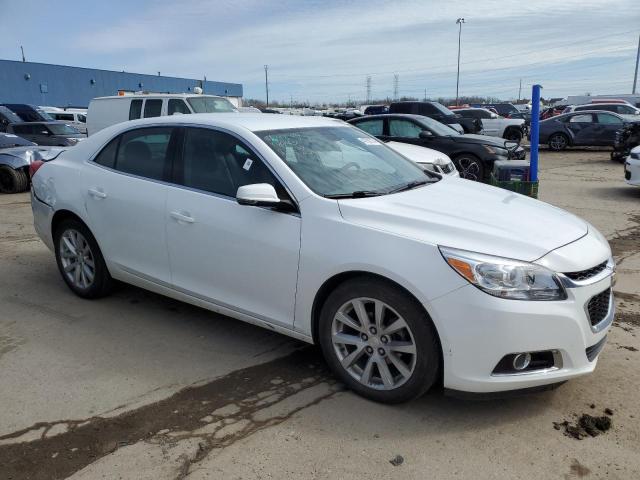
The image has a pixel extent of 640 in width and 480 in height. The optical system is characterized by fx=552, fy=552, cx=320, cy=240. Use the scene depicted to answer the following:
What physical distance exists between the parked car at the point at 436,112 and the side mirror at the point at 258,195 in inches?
611

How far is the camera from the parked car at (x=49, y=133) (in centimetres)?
1539

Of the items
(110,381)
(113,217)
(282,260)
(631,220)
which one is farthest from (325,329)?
(631,220)

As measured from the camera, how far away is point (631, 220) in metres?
8.40

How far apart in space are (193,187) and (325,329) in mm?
1440

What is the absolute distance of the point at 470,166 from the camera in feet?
35.8

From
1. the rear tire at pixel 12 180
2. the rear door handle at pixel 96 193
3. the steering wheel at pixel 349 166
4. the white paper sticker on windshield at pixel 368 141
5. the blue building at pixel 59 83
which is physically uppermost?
the blue building at pixel 59 83

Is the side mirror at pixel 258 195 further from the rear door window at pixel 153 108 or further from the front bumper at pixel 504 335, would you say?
the rear door window at pixel 153 108

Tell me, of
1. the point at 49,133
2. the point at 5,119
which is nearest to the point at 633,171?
the point at 49,133

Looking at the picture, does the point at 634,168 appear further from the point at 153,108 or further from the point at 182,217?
the point at 153,108

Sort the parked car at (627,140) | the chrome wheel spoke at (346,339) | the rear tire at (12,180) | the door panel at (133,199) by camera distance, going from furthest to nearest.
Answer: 1. the parked car at (627,140)
2. the rear tire at (12,180)
3. the door panel at (133,199)
4. the chrome wheel spoke at (346,339)

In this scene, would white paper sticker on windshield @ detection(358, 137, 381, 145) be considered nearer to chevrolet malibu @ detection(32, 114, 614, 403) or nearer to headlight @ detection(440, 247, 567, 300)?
chevrolet malibu @ detection(32, 114, 614, 403)

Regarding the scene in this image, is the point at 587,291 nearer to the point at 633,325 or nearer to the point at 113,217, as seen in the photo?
the point at 633,325

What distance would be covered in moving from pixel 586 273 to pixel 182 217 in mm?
2571

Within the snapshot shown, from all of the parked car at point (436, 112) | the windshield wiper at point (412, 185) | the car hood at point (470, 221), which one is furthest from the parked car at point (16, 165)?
the parked car at point (436, 112)
